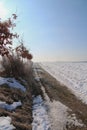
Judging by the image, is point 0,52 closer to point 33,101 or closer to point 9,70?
point 33,101

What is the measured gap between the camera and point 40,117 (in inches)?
421

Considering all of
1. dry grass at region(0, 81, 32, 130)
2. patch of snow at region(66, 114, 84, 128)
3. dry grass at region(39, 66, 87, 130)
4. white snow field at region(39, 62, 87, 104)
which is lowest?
white snow field at region(39, 62, 87, 104)

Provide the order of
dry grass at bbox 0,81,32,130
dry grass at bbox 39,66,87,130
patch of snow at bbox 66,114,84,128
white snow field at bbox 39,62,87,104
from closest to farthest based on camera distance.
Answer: dry grass at bbox 0,81,32,130
patch of snow at bbox 66,114,84,128
dry grass at bbox 39,66,87,130
white snow field at bbox 39,62,87,104

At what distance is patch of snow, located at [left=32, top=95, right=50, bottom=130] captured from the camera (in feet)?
30.9

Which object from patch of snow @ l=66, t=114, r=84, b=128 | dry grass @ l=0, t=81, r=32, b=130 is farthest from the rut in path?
dry grass @ l=0, t=81, r=32, b=130

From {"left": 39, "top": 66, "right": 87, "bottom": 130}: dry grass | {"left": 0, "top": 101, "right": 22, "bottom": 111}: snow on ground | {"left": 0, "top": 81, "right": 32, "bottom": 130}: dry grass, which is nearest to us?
{"left": 0, "top": 81, "right": 32, "bottom": 130}: dry grass

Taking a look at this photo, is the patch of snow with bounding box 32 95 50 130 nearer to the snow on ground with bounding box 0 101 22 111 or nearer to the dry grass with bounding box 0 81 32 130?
the dry grass with bounding box 0 81 32 130

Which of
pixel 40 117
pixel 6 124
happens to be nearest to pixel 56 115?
pixel 40 117

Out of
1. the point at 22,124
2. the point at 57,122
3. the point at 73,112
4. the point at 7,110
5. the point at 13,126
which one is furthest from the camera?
the point at 73,112

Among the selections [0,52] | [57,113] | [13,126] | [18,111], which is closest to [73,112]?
[57,113]

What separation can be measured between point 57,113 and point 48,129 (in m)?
2.19

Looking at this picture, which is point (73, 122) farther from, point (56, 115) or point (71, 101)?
point (71, 101)

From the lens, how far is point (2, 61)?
22234 mm

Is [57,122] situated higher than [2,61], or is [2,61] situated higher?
[2,61]
